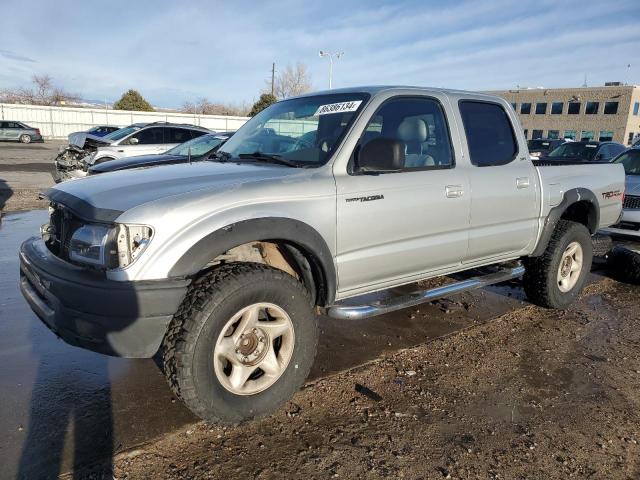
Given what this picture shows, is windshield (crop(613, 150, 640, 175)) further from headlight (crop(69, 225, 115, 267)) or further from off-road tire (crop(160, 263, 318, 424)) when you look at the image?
headlight (crop(69, 225, 115, 267))

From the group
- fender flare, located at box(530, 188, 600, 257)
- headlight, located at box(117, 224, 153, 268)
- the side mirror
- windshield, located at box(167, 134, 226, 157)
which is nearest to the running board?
fender flare, located at box(530, 188, 600, 257)

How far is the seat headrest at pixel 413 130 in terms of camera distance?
12.5 feet

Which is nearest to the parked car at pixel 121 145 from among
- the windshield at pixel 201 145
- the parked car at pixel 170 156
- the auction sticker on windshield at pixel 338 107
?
the windshield at pixel 201 145

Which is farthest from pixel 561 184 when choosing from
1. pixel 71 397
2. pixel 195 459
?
pixel 71 397

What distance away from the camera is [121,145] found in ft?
43.1

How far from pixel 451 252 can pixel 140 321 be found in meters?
2.40

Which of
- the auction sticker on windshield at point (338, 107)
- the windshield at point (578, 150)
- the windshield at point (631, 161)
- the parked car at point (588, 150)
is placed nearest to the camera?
the auction sticker on windshield at point (338, 107)

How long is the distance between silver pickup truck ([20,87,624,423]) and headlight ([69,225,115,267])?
1 centimetres

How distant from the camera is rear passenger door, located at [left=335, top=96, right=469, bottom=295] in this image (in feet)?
10.6

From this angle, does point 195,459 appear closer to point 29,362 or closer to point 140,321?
point 140,321

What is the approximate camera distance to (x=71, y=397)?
313 cm

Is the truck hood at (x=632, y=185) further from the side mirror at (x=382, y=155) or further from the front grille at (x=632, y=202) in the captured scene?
the side mirror at (x=382, y=155)

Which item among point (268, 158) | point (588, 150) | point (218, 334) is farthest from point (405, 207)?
point (588, 150)

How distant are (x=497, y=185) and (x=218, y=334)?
106 inches
